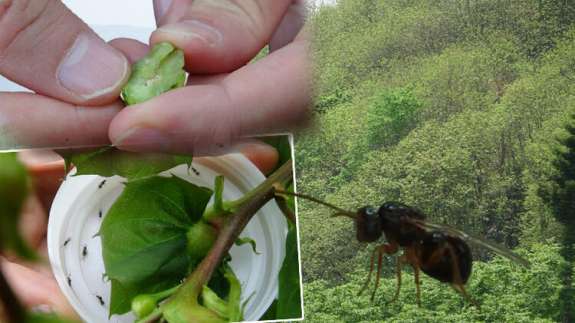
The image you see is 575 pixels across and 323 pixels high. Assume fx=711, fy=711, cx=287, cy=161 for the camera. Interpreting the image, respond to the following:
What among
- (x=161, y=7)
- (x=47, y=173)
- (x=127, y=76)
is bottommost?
(x=47, y=173)

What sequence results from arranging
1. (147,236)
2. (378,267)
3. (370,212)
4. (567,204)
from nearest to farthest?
(147,236), (370,212), (378,267), (567,204)

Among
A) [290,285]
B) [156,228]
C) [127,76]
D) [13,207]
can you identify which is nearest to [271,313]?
[290,285]

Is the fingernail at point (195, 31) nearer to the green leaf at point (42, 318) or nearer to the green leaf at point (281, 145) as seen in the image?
the green leaf at point (281, 145)

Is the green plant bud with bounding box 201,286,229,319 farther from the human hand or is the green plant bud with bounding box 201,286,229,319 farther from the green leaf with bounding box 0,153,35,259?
the green leaf with bounding box 0,153,35,259

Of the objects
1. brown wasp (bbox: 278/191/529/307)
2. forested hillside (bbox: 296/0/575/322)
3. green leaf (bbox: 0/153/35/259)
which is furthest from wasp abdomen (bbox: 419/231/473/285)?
green leaf (bbox: 0/153/35/259)

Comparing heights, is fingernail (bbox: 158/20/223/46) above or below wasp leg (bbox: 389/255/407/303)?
above

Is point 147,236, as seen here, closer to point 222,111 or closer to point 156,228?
point 156,228
